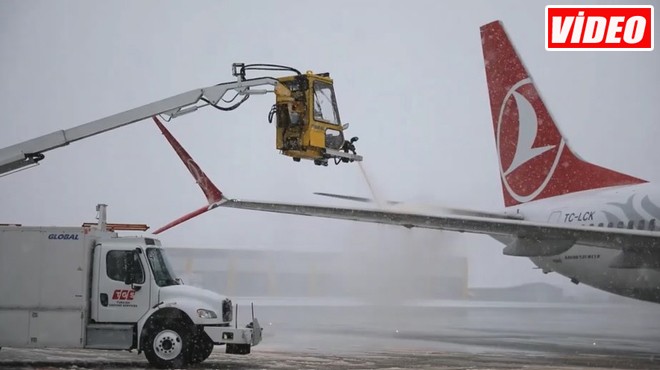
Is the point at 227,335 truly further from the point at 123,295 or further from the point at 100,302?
the point at 100,302

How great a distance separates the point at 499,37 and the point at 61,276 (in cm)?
1439

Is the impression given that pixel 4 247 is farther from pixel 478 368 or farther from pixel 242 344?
pixel 478 368

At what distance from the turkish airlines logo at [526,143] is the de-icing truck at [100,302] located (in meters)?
11.0

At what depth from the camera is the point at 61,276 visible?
565 inches

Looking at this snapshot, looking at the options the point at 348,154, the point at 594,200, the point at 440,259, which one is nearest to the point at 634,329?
the point at 440,259

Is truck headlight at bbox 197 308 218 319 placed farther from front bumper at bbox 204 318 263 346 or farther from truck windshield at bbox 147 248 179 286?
truck windshield at bbox 147 248 179 286

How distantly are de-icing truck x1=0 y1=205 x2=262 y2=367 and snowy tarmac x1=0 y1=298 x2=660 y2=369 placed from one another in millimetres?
622

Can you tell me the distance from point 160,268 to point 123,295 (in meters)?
0.80

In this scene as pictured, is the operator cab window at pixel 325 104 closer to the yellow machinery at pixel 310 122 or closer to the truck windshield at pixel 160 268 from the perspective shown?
the yellow machinery at pixel 310 122

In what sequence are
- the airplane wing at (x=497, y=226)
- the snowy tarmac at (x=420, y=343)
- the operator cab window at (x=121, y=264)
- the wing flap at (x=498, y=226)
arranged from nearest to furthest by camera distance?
the operator cab window at (x=121, y=264)
the snowy tarmac at (x=420, y=343)
the airplane wing at (x=497, y=226)
the wing flap at (x=498, y=226)

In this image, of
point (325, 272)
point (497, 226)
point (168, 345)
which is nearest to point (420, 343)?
point (497, 226)

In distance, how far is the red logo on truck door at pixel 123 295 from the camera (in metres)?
14.3

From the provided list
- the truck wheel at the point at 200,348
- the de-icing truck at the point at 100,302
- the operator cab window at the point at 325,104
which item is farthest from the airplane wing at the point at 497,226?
the operator cab window at the point at 325,104

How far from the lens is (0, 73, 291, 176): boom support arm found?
569 inches
